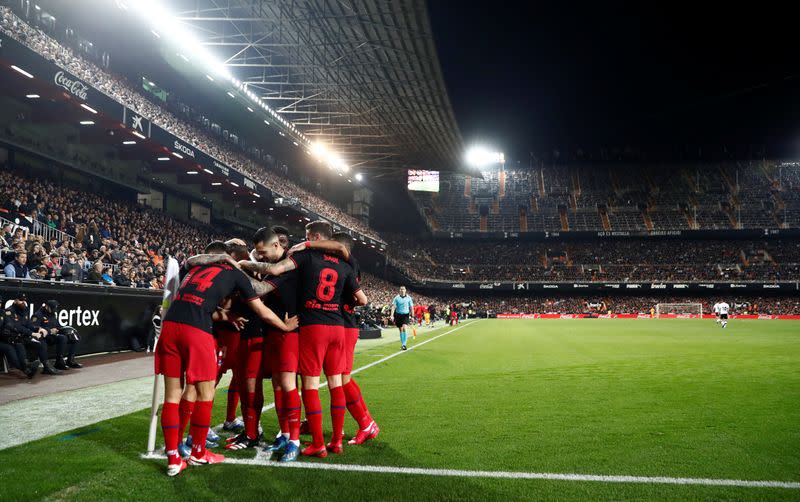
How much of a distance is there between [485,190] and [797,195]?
120 ft

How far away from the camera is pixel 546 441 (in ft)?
18.0

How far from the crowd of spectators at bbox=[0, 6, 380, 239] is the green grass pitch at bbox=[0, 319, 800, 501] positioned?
52.4 ft

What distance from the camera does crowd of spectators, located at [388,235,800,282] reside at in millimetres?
63375

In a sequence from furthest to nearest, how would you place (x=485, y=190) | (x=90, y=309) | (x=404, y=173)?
(x=485, y=190)
(x=404, y=173)
(x=90, y=309)

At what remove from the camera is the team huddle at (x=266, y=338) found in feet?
15.1

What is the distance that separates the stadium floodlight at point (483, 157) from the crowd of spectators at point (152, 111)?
785 inches

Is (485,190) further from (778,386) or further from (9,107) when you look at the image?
(778,386)

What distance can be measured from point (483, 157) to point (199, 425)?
66872 mm

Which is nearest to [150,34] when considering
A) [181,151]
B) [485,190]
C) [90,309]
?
[181,151]

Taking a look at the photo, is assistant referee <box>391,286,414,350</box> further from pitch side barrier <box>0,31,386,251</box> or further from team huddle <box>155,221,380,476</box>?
pitch side barrier <box>0,31,386,251</box>

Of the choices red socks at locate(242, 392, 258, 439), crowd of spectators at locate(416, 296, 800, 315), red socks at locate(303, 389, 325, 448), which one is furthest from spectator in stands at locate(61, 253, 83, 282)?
crowd of spectators at locate(416, 296, 800, 315)

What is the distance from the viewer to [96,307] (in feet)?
42.9

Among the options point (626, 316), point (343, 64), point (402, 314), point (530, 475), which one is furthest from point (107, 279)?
point (626, 316)

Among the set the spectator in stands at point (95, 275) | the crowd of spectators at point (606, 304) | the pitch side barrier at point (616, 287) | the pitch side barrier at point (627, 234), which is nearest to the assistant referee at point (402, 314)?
the spectator in stands at point (95, 275)
